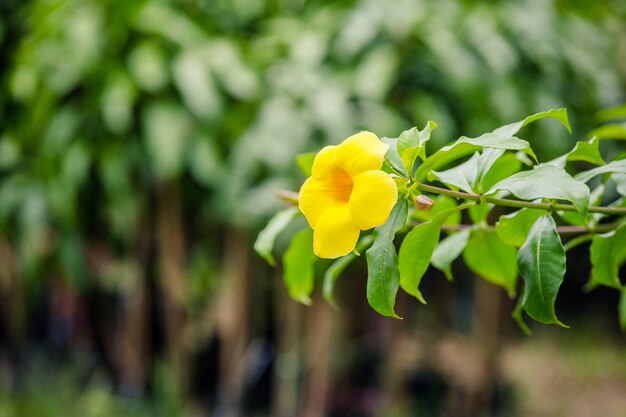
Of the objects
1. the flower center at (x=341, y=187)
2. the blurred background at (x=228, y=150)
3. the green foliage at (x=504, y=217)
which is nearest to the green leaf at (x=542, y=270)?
the green foliage at (x=504, y=217)

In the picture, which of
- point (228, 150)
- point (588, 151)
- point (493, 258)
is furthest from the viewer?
point (228, 150)

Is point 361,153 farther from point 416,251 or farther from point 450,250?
point 450,250

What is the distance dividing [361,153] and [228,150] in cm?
143

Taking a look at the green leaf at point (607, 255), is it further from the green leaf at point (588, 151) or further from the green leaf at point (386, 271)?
the green leaf at point (386, 271)

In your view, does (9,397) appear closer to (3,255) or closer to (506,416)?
(3,255)

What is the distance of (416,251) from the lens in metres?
0.37

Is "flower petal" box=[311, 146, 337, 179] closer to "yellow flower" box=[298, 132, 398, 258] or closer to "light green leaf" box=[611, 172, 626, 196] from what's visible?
"yellow flower" box=[298, 132, 398, 258]

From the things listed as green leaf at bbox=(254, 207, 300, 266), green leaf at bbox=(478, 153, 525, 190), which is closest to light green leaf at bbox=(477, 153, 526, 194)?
green leaf at bbox=(478, 153, 525, 190)

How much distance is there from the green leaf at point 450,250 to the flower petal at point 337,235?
17cm

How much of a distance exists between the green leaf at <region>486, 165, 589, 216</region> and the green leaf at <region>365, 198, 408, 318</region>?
0.19 feet

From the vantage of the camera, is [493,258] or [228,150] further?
[228,150]

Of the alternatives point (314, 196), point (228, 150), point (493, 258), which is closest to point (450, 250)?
point (493, 258)

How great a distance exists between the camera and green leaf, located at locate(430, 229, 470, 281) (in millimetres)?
479

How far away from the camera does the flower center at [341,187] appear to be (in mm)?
354
